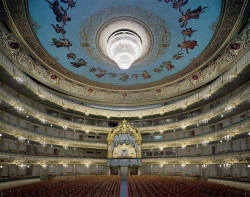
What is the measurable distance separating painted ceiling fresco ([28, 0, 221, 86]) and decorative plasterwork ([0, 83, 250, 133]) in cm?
591

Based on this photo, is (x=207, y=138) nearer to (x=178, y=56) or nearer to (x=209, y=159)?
(x=209, y=159)

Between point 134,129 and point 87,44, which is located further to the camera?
point 134,129

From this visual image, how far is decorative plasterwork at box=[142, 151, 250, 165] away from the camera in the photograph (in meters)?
15.4

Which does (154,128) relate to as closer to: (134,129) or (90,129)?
(134,129)

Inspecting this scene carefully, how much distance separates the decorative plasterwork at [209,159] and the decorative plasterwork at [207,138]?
1701mm

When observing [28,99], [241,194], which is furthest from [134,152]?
[241,194]

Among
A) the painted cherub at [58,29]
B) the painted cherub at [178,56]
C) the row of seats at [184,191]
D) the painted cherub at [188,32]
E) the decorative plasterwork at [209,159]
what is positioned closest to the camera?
the row of seats at [184,191]

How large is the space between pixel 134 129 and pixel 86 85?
32.1 feet

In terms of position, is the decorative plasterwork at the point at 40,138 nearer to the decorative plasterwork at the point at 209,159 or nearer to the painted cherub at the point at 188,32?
the decorative plasterwork at the point at 209,159

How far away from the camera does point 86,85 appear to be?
2656cm

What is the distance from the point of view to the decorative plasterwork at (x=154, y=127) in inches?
603

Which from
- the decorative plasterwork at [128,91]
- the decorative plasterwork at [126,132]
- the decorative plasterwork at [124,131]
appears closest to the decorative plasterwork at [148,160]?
the decorative plasterwork at [126,132]

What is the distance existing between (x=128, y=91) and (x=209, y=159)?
14774mm

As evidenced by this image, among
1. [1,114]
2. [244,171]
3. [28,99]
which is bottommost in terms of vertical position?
[244,171]
